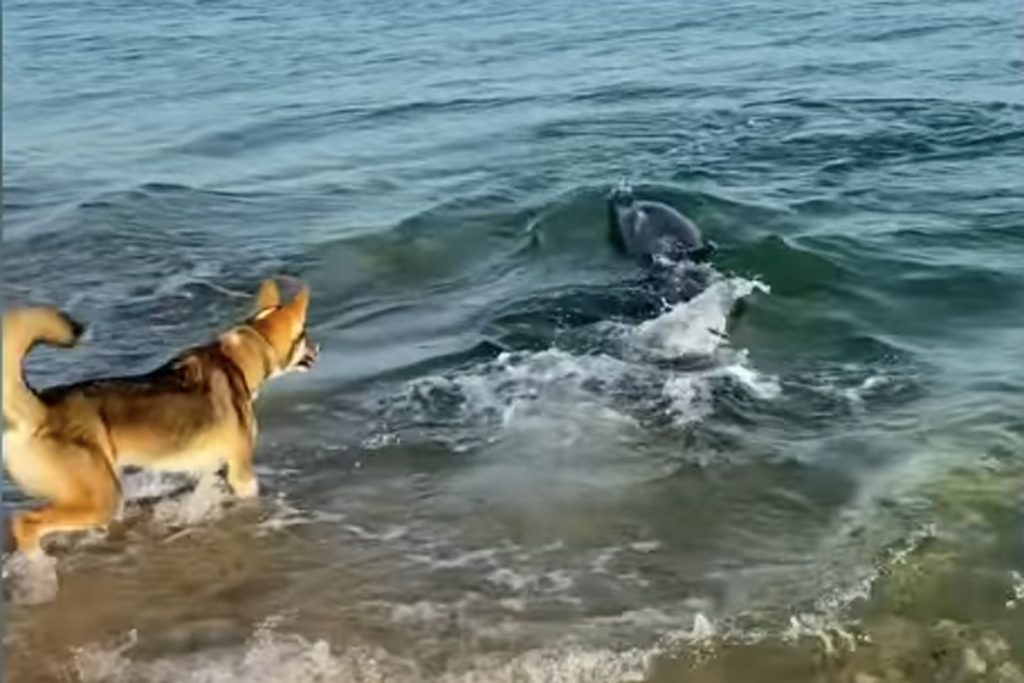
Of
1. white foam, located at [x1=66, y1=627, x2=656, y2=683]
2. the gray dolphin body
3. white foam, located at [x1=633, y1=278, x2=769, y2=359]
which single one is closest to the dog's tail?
white foam, located at [x1=66, y1=627, x2=656, y2=683]

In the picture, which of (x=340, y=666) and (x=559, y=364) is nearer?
(x=340, y=666)

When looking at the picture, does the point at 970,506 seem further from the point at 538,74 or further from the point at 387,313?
the point at 538,74

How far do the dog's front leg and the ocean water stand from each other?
0.10 meters

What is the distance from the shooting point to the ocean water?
5344 millimetres

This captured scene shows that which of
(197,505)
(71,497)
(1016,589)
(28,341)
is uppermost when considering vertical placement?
(28,341)

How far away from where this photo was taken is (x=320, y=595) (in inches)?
221

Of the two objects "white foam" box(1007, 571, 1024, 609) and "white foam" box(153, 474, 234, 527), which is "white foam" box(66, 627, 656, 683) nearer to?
"white foam" box(153, 474, 234, 527)

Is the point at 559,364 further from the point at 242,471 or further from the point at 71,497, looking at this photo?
the point at 71,497

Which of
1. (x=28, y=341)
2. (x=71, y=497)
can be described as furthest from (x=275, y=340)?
(x=28, y=341)

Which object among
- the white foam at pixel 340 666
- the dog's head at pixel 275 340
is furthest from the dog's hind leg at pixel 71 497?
the dog's head at pixel 275 340

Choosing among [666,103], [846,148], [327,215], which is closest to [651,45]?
[666,103]

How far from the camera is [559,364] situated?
818 cm

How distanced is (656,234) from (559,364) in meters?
2.49

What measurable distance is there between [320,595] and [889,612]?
187 cm
